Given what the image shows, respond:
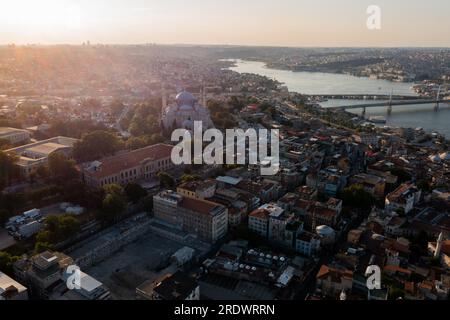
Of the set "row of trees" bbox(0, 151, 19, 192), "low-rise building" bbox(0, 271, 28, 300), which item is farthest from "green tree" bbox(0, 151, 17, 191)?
"low-rise building" bbox(0, 271, 28, 300)

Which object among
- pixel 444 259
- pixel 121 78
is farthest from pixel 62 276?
pixel 121 78

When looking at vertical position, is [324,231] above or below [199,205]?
below

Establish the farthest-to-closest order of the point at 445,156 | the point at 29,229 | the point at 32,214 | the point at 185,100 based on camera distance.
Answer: the point at 185,100 → the point at 445,156 → the point at 32,214 → the point at 29,229

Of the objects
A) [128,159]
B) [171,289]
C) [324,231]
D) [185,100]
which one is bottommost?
[324,231]

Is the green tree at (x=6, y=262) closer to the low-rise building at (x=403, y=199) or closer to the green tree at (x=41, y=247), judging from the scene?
the green tree at (x=41, y=247)

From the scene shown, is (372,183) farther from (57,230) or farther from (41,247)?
(41,247)

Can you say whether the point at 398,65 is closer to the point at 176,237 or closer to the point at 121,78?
the point at 121,78

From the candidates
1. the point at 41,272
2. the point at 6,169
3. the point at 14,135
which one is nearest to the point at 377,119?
the point at 14,135
